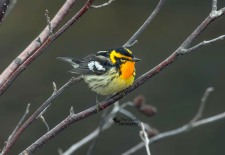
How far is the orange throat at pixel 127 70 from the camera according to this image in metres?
4.50

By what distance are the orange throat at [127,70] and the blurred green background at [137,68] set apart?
4565 mm

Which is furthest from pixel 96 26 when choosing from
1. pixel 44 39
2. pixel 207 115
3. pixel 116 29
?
pixel 44 39

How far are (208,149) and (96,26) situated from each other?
2.89 m

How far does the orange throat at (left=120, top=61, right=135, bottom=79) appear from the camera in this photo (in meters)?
4.50

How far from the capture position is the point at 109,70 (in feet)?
15.9

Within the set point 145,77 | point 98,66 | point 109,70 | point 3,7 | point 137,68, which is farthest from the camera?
point 137,68

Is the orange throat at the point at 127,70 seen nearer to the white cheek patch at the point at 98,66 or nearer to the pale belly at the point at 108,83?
the pale belly at the point at 108,83

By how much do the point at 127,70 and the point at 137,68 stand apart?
4.89 m

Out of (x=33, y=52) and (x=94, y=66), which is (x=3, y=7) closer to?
(x=33, y=52)

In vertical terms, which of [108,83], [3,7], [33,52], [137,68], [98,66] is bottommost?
[137,68]

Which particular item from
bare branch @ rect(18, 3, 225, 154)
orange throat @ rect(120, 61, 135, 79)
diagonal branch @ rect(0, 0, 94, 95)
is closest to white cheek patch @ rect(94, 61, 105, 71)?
orange throat @ rect(120, 61, 135, 79)

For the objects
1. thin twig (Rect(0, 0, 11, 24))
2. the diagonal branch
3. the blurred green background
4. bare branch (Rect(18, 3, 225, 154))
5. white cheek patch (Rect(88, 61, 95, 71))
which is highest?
thin twig (Rect(0, 0, 11, 24))

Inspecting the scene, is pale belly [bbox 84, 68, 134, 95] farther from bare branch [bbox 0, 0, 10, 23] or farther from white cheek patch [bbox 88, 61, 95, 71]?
bare branch [bbox 0, 0, 10, 23]

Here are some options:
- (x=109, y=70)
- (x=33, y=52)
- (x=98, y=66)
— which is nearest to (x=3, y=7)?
(x=33, y=52)
